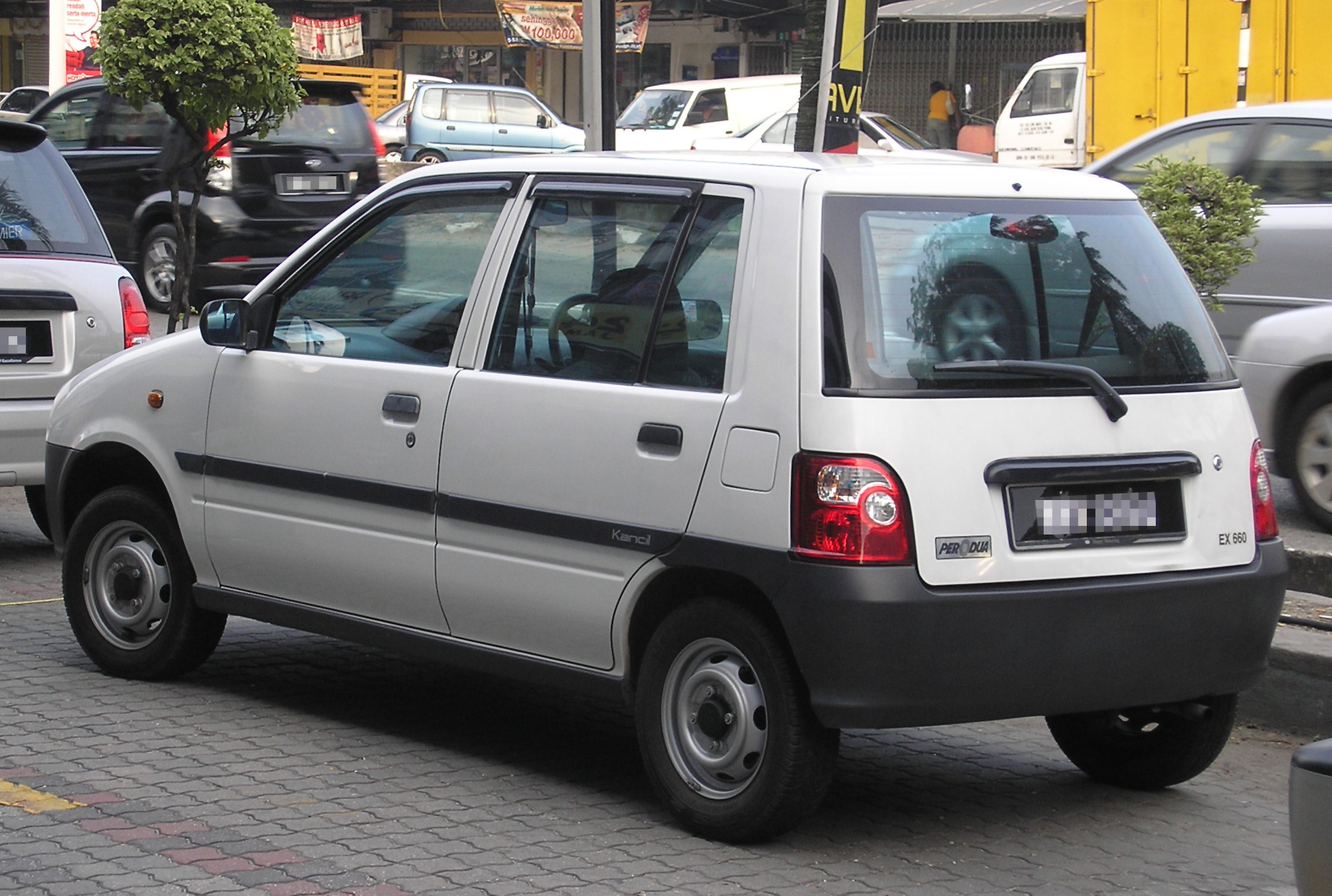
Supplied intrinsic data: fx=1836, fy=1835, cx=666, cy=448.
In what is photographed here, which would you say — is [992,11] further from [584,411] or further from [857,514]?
[857,514]

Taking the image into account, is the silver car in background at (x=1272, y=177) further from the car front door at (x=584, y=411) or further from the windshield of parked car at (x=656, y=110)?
the windshield of parked car at (x=656, y=110)

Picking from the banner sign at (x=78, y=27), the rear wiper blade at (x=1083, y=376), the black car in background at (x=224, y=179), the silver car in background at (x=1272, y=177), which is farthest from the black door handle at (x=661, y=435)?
the banner sign at (x=78, y=27)

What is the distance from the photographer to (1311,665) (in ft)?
19.5

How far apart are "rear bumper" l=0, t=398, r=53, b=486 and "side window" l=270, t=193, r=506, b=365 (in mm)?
2540

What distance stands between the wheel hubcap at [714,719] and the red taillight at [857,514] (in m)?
0.42

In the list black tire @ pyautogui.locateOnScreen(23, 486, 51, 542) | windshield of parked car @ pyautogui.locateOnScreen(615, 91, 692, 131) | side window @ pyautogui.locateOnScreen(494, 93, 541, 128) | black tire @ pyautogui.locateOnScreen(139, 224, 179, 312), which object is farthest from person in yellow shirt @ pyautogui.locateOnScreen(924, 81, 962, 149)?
black tire @ pyautogui.locateOnScreen(23, 486, 51, 542)

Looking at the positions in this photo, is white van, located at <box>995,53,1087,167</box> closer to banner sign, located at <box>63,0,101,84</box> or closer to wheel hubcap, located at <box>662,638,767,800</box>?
banner sign, located at <box>63,0,101,84</box>

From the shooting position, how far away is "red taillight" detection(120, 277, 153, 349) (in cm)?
821

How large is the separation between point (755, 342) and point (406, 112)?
2874cm

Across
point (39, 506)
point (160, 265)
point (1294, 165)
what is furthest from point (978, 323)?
point (160, 265)

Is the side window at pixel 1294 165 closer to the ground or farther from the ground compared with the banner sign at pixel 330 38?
closer to the ground

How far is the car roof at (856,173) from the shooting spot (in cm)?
457

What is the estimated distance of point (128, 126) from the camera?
1487cm

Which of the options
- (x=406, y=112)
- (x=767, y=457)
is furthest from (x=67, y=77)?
(x=767, y=457)
